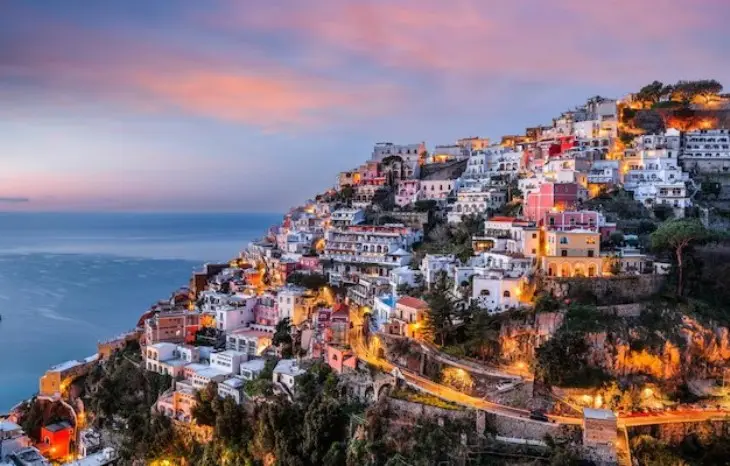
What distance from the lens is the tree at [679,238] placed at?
21375 millimetres

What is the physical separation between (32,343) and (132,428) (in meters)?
22.9

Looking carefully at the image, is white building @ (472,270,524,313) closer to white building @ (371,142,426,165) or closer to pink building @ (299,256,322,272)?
pink building @ (299,256,322,272)

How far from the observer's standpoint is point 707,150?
32.4 metres

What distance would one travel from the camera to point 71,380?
1125 inches

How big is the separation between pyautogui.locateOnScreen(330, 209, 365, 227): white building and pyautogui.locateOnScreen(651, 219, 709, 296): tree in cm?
1698

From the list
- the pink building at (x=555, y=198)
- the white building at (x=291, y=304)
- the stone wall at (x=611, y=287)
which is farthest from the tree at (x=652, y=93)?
the white building at (x=291, y=304)

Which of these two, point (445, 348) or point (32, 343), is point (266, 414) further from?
point (32, 343)

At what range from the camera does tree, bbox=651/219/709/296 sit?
21.4m

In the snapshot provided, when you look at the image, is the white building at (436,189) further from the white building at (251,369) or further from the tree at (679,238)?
the white building at (251,369)

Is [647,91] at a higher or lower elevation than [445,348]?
higher

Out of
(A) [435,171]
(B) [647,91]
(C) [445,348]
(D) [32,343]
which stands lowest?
(D) [32,343]

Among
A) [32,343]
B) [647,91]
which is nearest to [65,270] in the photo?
[32,343]

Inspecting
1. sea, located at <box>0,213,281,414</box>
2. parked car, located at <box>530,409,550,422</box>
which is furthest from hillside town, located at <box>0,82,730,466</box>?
sea, located at <box>0,213,281,414</box>

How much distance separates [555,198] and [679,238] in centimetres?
586
